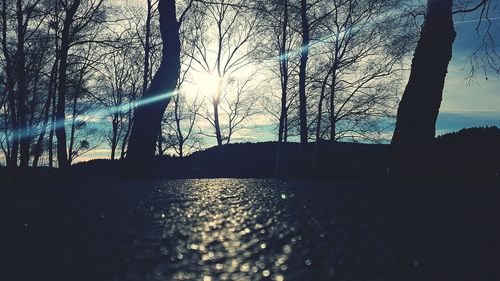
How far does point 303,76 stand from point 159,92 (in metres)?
13.5

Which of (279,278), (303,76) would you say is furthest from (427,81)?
(303,76)

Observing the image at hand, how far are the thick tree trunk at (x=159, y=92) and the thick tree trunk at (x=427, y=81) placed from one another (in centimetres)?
355

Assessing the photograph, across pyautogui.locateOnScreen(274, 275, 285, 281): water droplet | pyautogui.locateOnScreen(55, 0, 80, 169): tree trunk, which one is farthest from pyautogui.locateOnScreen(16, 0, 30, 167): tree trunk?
pyautogui.locateOnScreen(274, 275, 285, 281): water droplet

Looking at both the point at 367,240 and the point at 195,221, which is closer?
the point at 367,240

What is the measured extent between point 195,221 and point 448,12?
6819mm

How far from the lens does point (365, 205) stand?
1.25m

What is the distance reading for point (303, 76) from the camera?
18.0m

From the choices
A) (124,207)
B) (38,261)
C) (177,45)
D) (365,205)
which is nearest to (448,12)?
(177,45)

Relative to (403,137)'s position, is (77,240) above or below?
below

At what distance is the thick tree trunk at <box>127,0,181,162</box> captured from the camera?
5.22 m

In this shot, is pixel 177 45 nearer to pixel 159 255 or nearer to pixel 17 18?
pixel 159 255

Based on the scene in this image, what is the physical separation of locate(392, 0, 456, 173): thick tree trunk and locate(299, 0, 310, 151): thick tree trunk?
11.3 meters

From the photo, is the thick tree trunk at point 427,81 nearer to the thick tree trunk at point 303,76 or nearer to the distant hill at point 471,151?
the distant hill at point 471,151

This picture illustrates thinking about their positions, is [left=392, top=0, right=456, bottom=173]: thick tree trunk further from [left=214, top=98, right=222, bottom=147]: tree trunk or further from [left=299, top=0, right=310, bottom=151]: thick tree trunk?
[left=214, top=98, right=222, bottom=147]: tree trunk
